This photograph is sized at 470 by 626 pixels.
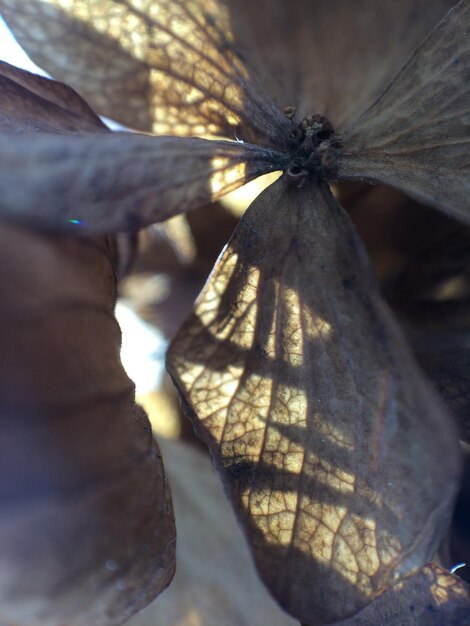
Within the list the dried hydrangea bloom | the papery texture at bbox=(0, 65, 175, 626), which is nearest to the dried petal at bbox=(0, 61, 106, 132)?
the papery texture at bbox=(0, 65, 175, 626)

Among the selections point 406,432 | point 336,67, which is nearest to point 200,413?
point 406,432

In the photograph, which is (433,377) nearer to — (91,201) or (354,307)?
(354,307)

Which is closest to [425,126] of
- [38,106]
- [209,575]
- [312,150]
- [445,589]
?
[312,150]

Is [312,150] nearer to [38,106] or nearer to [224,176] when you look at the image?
[224,176]

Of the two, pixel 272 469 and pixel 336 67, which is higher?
pixel 336 67

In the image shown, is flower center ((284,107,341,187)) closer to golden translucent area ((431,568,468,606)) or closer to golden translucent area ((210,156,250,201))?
golden translucent area ((210,156,250,201))

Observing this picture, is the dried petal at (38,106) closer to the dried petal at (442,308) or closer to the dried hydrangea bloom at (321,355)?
the dried hydrangea bloom at (321,355)
